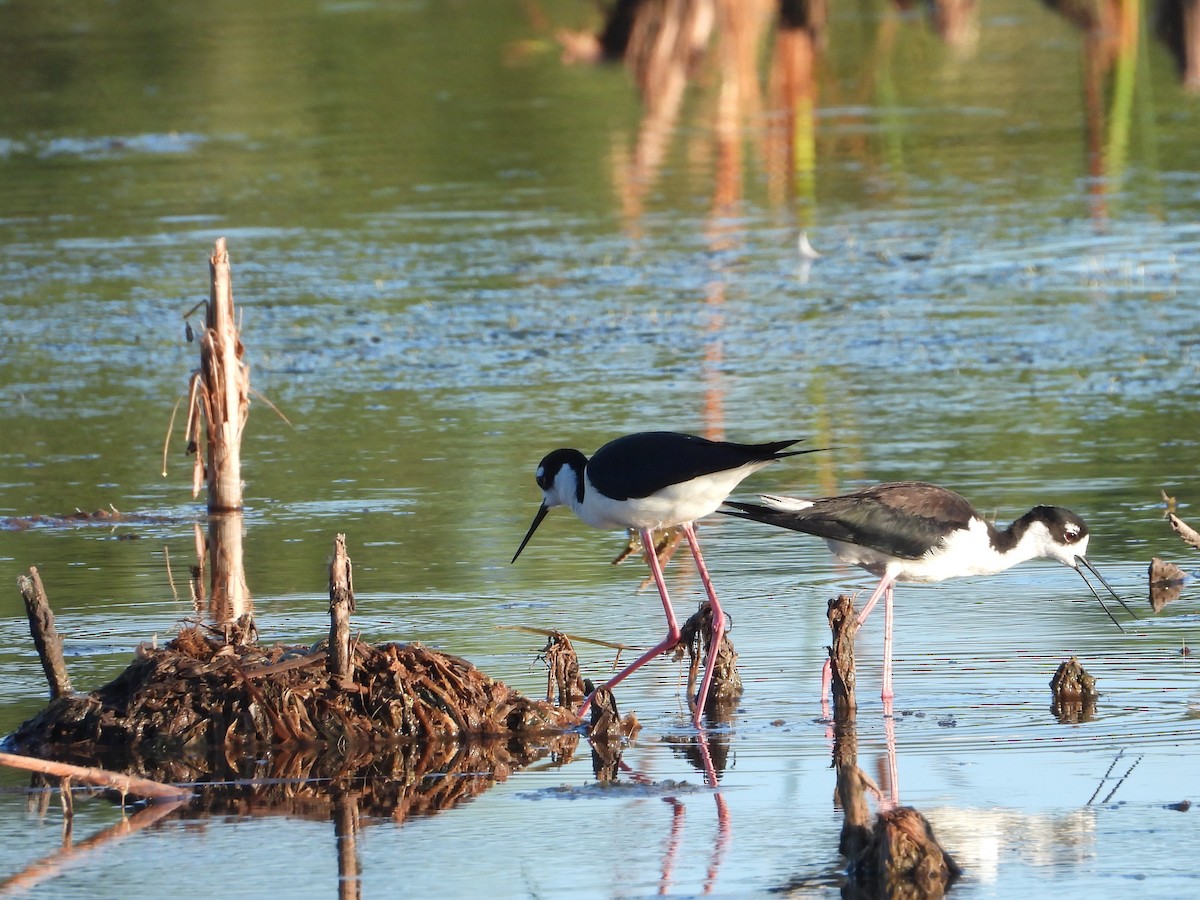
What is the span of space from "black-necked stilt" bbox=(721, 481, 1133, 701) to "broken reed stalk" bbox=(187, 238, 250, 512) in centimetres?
344

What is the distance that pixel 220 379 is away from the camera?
10500 mm

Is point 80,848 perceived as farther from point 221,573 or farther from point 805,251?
point 805,251

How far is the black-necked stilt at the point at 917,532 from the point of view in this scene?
7836mm

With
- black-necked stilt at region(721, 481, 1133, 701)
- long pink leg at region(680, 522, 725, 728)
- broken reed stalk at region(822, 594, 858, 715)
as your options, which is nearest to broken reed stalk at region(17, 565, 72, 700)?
long pink leg at region(680, 522, 725, 728)

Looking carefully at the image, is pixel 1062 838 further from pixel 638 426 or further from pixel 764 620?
A: pixel 638 426

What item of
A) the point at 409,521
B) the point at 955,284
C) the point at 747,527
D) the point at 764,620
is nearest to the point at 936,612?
the point at 764,620

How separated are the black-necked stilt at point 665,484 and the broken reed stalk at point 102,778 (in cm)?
149

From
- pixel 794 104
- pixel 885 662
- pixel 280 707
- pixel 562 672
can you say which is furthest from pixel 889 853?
pixel 794 104

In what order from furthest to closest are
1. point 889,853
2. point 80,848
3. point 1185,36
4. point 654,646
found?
point 1185,36
point 654,646
point 80,848
point 889,853

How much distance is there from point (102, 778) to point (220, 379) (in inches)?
164

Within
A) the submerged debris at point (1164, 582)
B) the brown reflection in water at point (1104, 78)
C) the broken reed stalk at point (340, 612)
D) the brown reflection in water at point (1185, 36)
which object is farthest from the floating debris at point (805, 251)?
the broken reed stalk at point (340, 612)

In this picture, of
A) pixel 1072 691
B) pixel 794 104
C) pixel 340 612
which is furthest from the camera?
pixel 794 104

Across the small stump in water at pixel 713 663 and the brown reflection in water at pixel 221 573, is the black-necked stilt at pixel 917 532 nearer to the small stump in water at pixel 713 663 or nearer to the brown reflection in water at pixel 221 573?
the small stump in water at pixel 713 663

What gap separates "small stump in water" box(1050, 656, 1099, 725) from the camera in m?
7.39
